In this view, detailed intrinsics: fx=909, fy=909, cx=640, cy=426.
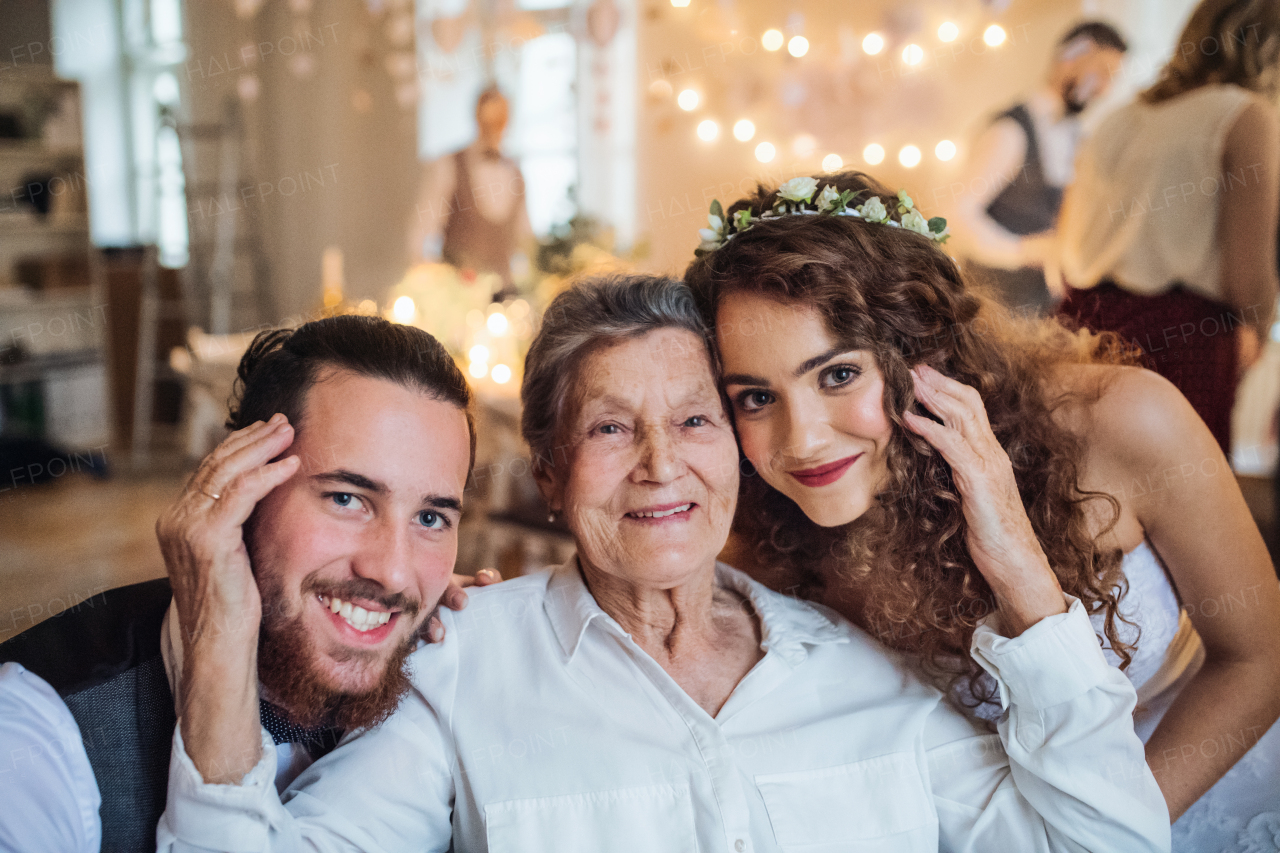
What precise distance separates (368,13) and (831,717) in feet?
22.3

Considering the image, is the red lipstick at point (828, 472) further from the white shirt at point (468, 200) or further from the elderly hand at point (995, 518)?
the white shirt at point (468, 200)

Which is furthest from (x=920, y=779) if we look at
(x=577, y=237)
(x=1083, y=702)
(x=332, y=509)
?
(x=577, y=237)

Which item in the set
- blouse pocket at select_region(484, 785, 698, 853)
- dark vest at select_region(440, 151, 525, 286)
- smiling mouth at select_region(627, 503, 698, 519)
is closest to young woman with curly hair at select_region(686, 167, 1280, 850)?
smiling mouth at select_region(627, 503, 698, 519)

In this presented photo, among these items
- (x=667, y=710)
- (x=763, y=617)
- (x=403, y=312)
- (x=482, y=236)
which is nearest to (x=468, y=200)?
(x=482, y=236)

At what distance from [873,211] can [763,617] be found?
66cm

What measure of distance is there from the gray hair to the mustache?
37 centimetres

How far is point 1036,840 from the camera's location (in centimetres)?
128

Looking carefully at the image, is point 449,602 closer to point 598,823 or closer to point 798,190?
point 598,823

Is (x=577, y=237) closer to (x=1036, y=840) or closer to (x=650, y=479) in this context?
(x=650, y=479)

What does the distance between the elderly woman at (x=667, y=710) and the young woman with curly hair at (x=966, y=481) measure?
0.08 metres

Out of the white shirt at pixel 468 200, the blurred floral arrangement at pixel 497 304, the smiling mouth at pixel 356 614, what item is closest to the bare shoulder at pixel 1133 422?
the smiling mouth at pixel 356 614

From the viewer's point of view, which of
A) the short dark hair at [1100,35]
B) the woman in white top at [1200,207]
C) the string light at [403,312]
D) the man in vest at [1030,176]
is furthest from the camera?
the man in vest at [1030,176]

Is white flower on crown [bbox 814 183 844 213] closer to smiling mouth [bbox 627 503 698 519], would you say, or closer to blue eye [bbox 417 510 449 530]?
smiling mouth [bbox 627 503 698 519]

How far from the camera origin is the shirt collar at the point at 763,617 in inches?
54.2
